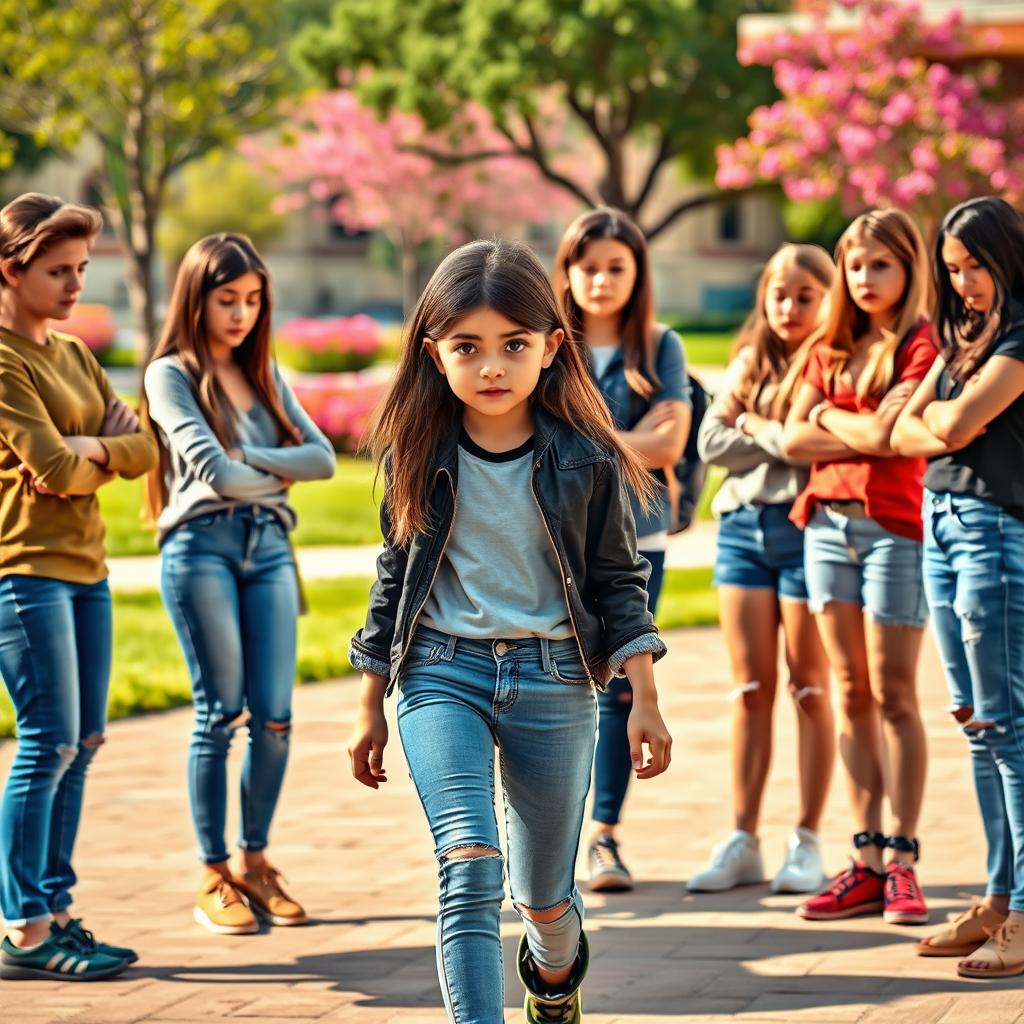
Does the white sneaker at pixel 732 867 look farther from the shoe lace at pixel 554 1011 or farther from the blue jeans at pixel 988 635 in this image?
the shoe lace at pixel 554 1011

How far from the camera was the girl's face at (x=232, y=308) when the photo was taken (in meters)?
5.65

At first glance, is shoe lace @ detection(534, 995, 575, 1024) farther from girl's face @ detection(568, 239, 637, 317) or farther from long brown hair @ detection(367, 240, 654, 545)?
girl's face @ detection(568, 239, 637, 317)

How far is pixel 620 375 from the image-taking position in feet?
20.1

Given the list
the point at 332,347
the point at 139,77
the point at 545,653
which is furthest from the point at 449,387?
the point at 332,347

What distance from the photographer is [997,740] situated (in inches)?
197

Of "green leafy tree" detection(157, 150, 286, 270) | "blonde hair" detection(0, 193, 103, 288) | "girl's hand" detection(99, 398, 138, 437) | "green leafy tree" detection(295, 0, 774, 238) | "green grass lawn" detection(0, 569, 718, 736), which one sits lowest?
"green grass lawn" detection(0, 569, 718, 736)

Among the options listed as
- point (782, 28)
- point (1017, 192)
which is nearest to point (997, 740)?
point (1017, 192)

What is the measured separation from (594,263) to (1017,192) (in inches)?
653

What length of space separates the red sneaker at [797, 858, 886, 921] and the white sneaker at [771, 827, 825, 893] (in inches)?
7.6

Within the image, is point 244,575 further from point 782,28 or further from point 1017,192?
point 782,28

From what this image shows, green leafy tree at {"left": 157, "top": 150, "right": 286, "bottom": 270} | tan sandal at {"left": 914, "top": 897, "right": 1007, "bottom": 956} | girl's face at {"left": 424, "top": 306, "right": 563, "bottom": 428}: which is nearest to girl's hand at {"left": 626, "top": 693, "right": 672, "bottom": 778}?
girl's face at {"left": 424, "top": 306, "right": 563, "bottom": 428}

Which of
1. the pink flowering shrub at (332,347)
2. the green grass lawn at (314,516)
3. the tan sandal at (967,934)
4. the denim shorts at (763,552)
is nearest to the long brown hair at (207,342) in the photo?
the denim shorts at (763,552)

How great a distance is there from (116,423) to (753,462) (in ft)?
6.51

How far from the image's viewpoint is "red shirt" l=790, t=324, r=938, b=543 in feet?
18.1
